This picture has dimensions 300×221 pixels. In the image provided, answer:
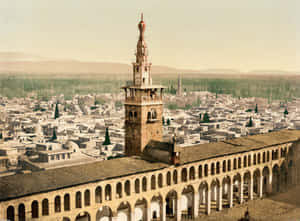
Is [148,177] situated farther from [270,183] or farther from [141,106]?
[270,183]

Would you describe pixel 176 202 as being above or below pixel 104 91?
below

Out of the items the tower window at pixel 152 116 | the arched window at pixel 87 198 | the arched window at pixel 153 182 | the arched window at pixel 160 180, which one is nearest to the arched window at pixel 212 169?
the arched window at pixel 160 180

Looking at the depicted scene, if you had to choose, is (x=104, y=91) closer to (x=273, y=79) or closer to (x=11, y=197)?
(x=273, y=79)

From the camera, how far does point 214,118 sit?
8325 cm

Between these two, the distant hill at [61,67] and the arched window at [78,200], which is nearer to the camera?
the arched window at [78,200]

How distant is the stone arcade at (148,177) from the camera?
2492 centimetres

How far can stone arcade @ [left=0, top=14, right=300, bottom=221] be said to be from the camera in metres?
24.9

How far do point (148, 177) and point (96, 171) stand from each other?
3921 mm

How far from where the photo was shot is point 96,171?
27.8 meters

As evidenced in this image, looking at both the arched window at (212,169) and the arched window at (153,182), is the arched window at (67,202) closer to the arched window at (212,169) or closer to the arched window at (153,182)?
the arched window at (153,182)

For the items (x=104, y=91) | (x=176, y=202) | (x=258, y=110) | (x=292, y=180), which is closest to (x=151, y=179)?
(x=176, y=202)

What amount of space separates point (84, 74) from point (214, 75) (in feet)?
52.6

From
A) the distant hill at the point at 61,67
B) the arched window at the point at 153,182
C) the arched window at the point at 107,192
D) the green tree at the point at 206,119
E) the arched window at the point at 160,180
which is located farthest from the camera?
the green tree at the point at 206,119

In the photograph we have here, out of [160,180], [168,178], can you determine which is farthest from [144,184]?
[168,178]
